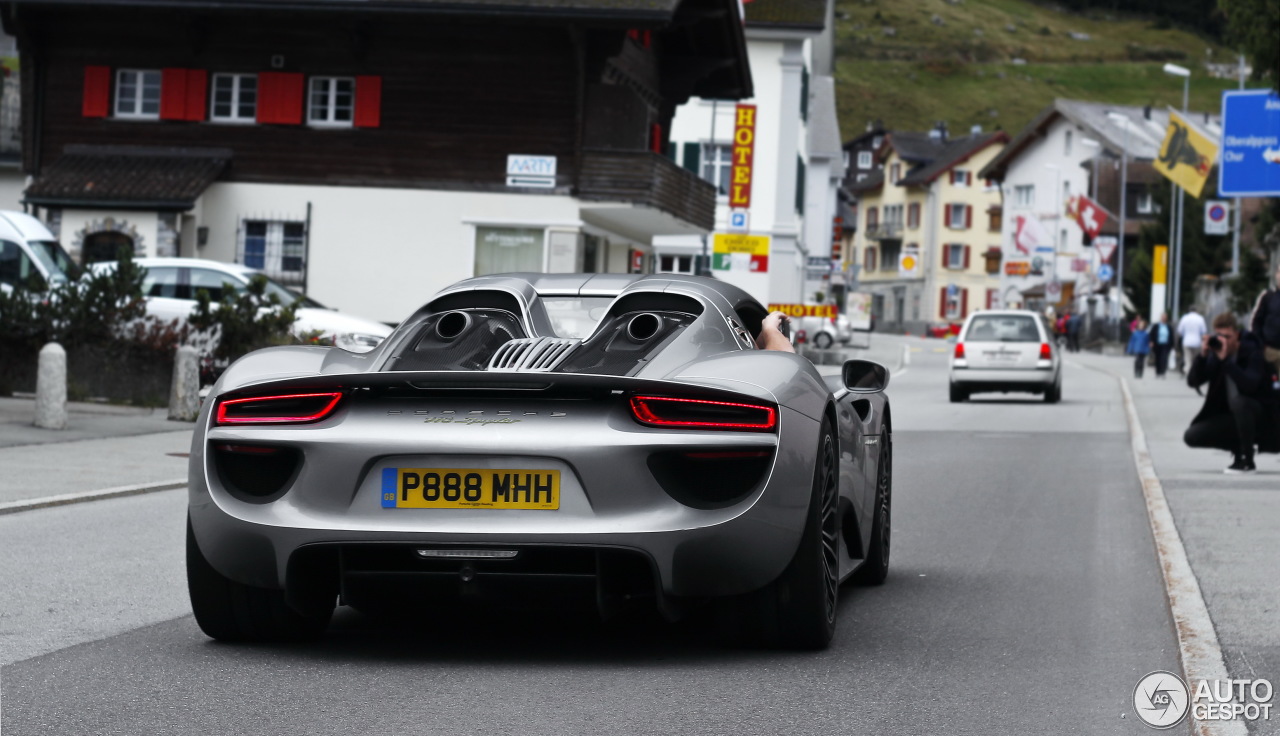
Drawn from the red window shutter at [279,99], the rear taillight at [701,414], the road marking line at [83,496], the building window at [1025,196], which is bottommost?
the road marking line at [83,496]

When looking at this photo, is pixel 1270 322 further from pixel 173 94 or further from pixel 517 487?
pixel 173 94

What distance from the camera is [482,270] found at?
36.8m

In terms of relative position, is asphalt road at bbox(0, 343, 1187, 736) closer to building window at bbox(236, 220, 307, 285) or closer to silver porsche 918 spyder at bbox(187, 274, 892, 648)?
silver porsche 918 spyder at bbox(187, 274, 892, 648)

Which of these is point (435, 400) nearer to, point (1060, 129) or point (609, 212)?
point (609, 212)

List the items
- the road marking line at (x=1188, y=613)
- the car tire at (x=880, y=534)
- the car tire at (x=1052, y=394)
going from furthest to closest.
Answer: the car tire at (x=1052, y=394), the car tire at (x=880, y=534), the road marking line at (x=1188, y=613)

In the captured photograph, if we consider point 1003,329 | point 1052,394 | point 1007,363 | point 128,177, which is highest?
point 128,177

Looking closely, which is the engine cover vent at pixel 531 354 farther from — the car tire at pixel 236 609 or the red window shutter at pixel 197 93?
the red window shutter at pixel 197 93

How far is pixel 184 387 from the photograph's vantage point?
18875mm

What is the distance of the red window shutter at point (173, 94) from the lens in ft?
118

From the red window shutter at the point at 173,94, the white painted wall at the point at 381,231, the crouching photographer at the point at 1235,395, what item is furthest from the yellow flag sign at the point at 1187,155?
the crouching photographer at the point at 1235,395

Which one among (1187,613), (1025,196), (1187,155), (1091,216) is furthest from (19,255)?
(1025,196)

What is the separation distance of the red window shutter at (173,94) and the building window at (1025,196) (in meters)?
78.1

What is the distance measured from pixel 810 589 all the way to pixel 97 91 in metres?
32.9

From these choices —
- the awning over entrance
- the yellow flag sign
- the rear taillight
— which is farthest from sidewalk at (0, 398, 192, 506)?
the yellow flag sign
